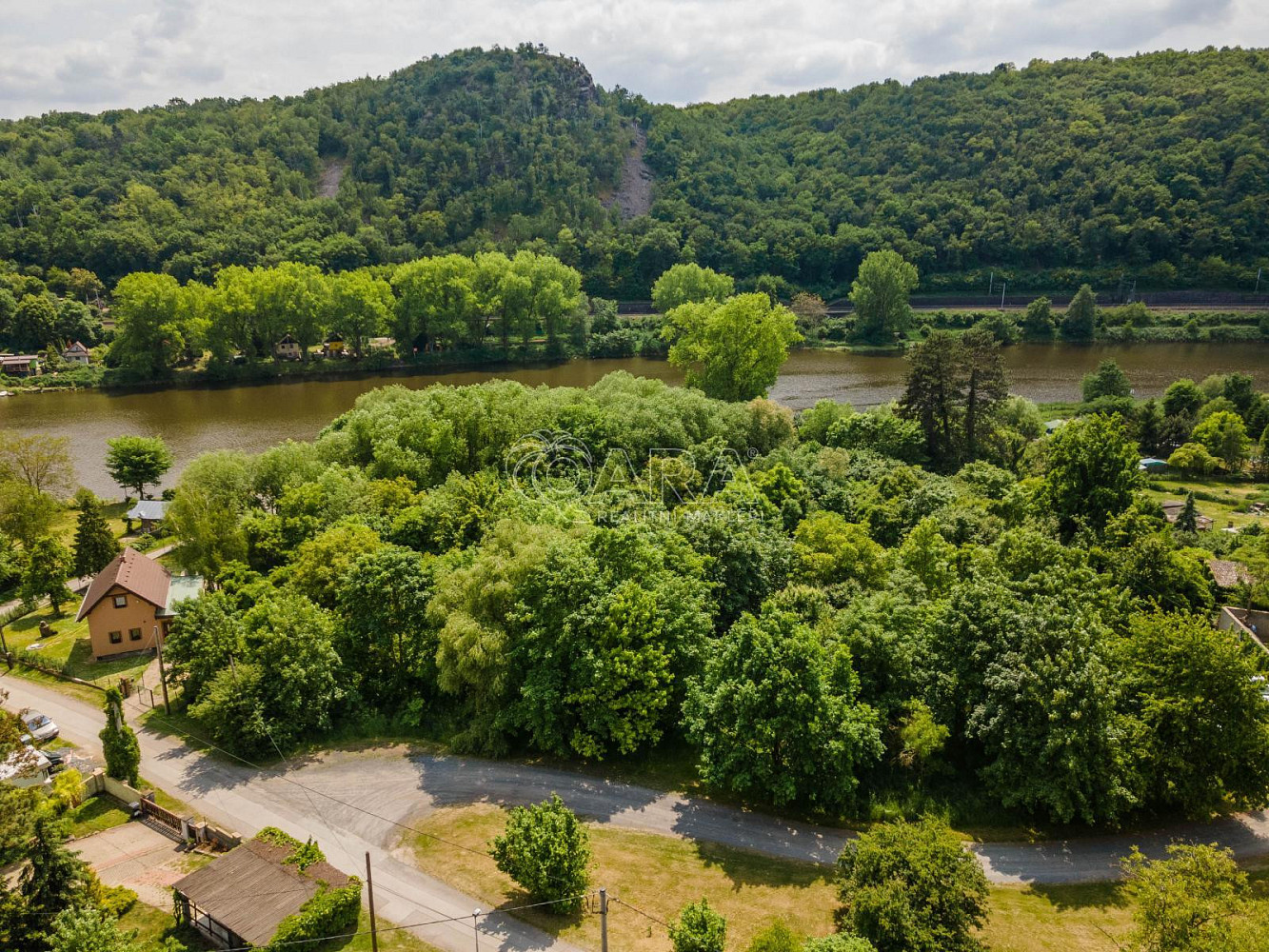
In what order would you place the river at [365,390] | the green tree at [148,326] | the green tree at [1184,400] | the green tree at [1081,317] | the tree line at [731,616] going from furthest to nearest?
the green tree at [1081,317]
the green tree at [148,326]
the river at [365,390]
the green tree at [1184,400]
the tree line at [731,616]

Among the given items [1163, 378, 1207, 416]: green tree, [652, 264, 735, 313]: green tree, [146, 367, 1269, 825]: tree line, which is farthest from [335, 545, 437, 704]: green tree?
[652, 264, 735, 313]: green tree

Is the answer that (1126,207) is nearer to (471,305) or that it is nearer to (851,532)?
(471,305)

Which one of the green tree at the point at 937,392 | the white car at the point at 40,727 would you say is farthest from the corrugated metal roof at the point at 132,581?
the green tree at the point at 937,392

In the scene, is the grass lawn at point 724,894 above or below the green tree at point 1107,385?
below

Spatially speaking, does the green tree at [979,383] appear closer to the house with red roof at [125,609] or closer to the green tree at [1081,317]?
the house with red roof at [125,609]

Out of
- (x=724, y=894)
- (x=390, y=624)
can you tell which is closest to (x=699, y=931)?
(x=724, y=894)
